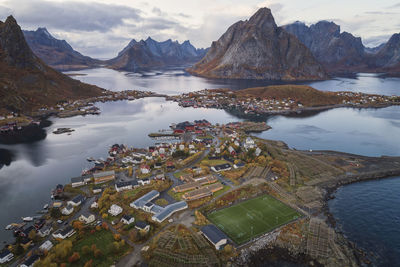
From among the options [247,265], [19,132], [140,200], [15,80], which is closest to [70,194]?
[140,200]

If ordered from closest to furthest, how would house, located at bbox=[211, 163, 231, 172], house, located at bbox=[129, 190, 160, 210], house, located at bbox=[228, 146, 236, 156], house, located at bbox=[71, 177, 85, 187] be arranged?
house, located at bbox=[129, 190, 160, 210]
house, located at bbox=[71, 177, 85, 187]
house, located at bbox=[211, 163, 231, 172]
house, located at bbox=[228, 146, 236, 156]

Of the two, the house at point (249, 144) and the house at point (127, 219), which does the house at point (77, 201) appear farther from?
the house at point (249, 144)

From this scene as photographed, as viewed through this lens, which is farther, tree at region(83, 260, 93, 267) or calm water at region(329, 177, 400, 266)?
calm water at region(329, 177, 400, 266)

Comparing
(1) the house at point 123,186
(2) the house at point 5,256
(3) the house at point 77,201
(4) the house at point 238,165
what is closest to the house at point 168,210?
(1) the house at point 123,186

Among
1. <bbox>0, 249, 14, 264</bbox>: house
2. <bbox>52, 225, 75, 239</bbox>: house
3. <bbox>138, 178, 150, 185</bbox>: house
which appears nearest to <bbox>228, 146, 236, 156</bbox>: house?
<bbox>138, 178, 150, 185</bbox>: house

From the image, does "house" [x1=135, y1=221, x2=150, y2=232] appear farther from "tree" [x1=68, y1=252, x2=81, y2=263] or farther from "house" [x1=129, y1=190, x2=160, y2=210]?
"tree" [x1=68, y1=252, x2=81, y2=263]

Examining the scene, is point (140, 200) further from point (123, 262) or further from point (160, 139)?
point (160, 139)
